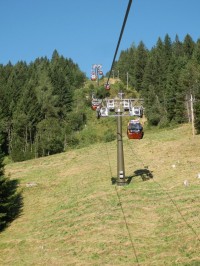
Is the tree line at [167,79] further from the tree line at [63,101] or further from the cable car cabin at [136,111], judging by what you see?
the cable car cabin at [136,111]

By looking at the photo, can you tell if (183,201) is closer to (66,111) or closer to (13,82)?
(66,111)

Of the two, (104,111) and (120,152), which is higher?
(104,111)

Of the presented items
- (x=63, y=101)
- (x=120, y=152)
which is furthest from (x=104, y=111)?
(x=63, y=101)

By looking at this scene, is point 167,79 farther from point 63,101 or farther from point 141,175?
point 141,175

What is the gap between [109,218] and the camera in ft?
75.5

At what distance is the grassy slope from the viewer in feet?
59.3

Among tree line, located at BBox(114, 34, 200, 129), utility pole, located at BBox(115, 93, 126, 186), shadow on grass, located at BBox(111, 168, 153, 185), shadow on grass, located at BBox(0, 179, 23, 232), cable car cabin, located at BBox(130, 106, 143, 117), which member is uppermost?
tree line, located at BBox(114, 34, 200, 129)

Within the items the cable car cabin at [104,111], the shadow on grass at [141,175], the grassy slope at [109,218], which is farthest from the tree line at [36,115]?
the cable car cabin at [104,111]

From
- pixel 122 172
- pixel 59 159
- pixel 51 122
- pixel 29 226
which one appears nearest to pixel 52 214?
pixel 29 226

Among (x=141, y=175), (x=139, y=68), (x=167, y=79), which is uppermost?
(x=139, y=68)

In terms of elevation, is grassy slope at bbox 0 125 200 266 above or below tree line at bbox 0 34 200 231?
below

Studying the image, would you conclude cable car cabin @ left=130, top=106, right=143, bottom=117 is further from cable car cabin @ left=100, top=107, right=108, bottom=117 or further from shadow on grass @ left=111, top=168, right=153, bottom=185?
shadow on grass @ left=111, top=168, right=153, bottom=185

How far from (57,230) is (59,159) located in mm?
28908

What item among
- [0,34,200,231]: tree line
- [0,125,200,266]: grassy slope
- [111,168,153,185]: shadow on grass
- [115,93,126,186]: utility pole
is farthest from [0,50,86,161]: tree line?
[115,93,126,186]: utility pole
